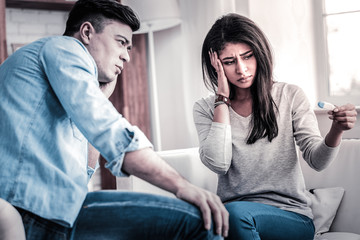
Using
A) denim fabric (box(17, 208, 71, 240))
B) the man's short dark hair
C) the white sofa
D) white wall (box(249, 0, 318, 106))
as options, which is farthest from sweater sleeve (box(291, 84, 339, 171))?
denim fabric (box(17, 208, 71, 240))

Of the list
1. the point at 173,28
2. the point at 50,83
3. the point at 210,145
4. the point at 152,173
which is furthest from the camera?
the point at 173,28

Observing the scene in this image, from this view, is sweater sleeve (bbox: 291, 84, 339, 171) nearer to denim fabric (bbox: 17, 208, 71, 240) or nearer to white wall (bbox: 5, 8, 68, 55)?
denim fabric (bbox: 17, 208, 71, 240)

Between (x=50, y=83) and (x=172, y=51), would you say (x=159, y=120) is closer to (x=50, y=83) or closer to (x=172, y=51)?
(x=172, y=51)

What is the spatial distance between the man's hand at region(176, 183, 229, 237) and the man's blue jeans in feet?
0.04

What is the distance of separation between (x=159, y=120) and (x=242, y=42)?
1970 millimetres

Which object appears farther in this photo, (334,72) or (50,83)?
(334,72)

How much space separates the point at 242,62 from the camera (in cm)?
170

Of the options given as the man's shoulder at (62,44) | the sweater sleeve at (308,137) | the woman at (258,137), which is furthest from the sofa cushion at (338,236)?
the man's shoulder at (62,44)

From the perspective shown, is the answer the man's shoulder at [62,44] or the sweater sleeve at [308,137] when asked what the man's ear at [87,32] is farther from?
the sweater sleeve at [308,137]

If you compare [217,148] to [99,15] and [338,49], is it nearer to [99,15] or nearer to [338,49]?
[99,15]

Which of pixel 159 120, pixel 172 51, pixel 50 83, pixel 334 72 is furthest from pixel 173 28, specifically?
pixel 50 83

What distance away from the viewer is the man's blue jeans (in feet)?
2.71

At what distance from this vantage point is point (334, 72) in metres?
2.65

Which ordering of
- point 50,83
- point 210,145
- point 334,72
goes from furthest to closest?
point 334,72 → point 210,145 → point 50,83
